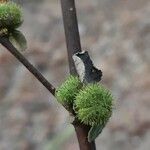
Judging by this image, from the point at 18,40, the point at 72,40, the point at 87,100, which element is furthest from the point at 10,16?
the point at 87,100

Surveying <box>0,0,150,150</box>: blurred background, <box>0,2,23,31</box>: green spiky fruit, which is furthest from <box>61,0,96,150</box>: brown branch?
<box>0,0,150,150</box>: blurred background

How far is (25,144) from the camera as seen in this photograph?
3219 millimetres

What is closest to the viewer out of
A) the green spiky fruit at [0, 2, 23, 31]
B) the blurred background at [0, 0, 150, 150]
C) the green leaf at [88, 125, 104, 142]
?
the green leaf at [88, 125, 104, 142]

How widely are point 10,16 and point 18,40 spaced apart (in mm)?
57

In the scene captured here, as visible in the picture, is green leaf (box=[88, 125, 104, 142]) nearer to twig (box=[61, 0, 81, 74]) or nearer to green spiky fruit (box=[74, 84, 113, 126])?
green spiky fruit (box=[74, 84, 113, 126])

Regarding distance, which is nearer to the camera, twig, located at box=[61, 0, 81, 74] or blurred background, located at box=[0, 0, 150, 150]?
twig, located at box=[61, 0, 81, 74]

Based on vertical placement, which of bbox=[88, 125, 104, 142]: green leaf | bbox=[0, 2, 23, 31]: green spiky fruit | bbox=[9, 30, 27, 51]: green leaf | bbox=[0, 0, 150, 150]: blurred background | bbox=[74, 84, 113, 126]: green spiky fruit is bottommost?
bbox=[88, 125, 104, 142]: green leaf

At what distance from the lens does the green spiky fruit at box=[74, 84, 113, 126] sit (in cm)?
102

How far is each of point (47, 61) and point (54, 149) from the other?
859 mm

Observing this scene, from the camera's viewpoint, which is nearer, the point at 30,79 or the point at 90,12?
the point at 30,79

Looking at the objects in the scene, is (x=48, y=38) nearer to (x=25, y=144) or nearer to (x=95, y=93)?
(x=25, y=144)

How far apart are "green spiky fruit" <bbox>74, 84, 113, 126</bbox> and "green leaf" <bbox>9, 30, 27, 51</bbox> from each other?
21 centimetres

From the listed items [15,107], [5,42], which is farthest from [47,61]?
[5,42]

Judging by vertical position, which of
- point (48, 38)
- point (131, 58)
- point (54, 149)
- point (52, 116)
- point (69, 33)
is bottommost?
point (69, 33)
